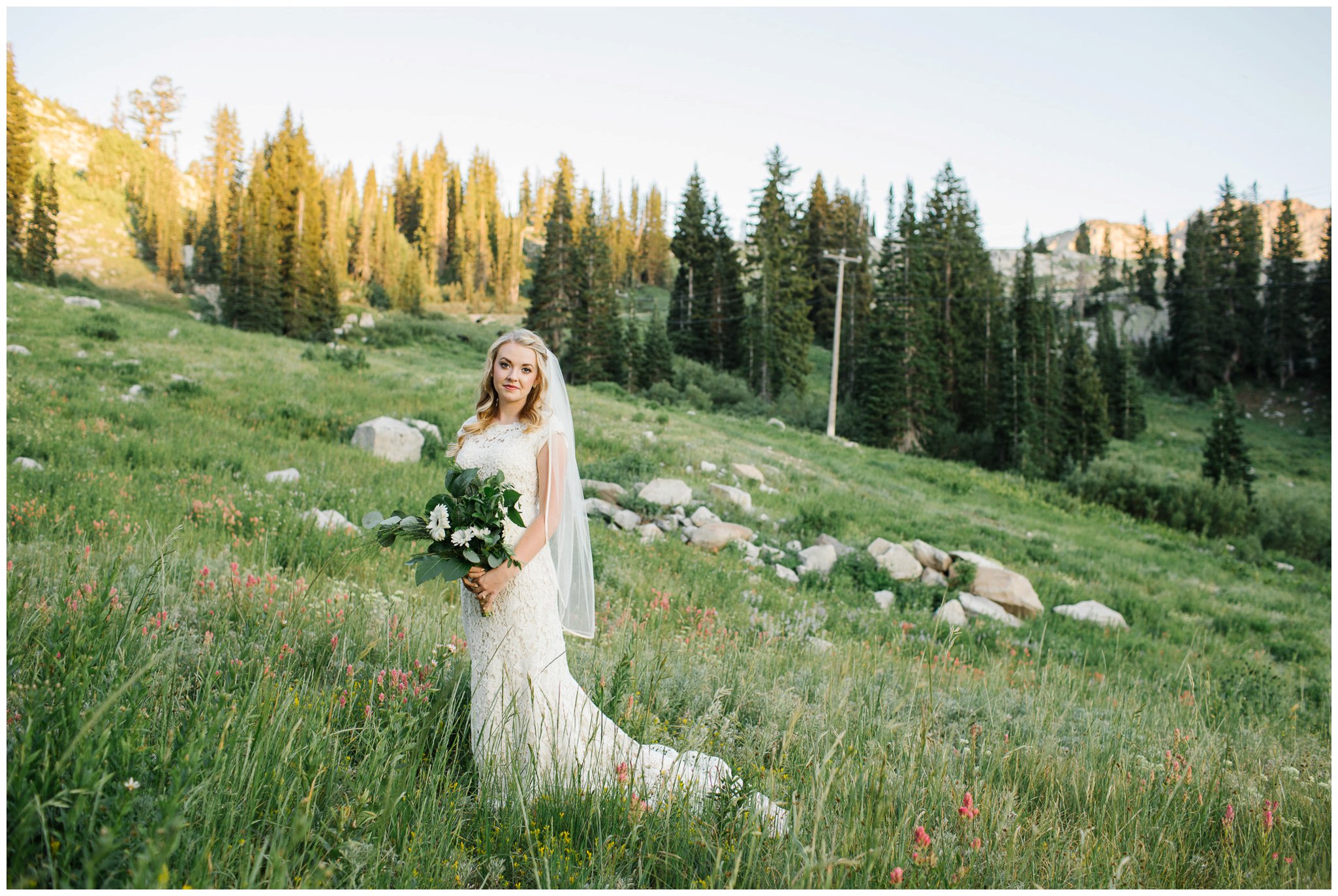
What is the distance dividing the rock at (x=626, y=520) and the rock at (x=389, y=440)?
3511 millimetres

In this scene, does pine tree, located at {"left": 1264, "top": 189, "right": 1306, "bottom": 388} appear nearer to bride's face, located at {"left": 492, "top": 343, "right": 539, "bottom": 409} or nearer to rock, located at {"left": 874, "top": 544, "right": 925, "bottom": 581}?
rock, located at {"left": 874, "top": 544, "right": 925, "bottom": 581}

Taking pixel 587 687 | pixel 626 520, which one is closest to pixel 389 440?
pixel 626 520

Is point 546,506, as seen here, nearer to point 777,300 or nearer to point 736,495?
point 736,495

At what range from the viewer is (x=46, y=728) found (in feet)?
6.33

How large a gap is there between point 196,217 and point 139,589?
73746 millimetres

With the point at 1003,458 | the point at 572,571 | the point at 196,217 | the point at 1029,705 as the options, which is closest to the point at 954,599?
the point at 1029,705

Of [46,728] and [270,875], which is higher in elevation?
[46,728]

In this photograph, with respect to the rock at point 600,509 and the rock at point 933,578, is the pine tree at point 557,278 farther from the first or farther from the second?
the rock at point 933,578

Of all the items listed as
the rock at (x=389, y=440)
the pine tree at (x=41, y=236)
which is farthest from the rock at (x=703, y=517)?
the pine tree at (x=41, y=236)

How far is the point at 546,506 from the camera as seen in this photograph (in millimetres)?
3008

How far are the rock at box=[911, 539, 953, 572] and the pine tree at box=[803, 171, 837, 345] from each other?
50452 mm

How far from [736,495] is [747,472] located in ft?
9.79

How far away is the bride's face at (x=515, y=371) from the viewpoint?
309 centimetres

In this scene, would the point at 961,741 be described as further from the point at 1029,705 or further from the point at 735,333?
the point at 735,333
